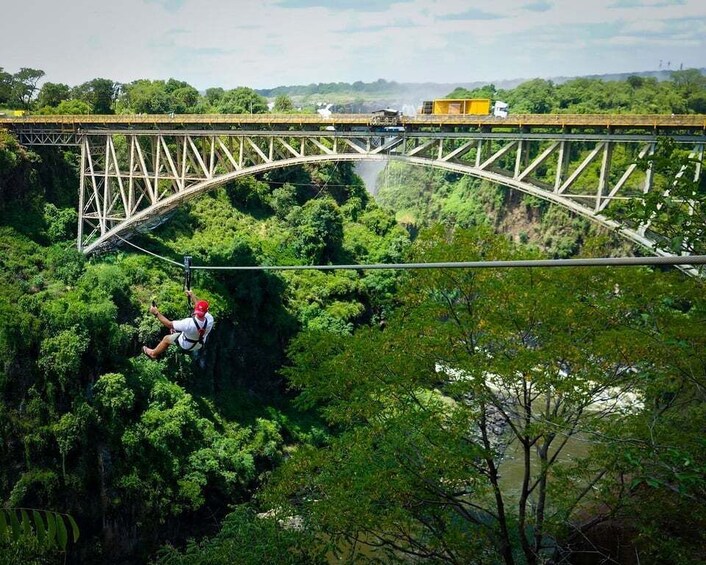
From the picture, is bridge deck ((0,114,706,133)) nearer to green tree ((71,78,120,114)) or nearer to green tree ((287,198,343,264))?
green tree ((287,198,343,264))

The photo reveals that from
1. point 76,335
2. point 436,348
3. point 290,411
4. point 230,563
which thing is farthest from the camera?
point 290,411

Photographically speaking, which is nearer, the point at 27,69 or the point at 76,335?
the point at 76,335

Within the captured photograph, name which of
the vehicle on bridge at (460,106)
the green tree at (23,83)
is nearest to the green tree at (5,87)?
the green tree at (23,83)

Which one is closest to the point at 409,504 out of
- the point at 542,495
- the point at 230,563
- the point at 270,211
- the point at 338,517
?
the point at 338,517

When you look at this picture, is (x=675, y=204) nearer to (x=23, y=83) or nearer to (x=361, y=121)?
(x=361, y=121)

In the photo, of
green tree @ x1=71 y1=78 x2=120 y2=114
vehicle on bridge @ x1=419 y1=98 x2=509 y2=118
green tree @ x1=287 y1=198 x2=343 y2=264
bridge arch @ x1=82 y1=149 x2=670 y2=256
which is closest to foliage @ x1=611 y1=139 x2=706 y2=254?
bridge arch @ x1=82 y1=149 x2=670 y2=256

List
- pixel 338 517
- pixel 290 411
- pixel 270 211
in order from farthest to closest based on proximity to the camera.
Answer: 1. pixel 270 211
2. pixel 290 411
3. pixel 338 517

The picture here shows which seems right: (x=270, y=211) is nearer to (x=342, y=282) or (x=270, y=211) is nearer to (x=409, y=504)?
(x=342, y=282)

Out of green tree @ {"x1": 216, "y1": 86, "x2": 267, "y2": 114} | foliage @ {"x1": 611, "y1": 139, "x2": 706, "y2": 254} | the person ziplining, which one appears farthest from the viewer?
green tree @ {"x1": 216, "y1": 86, "x2": 267, "y2": 114}
